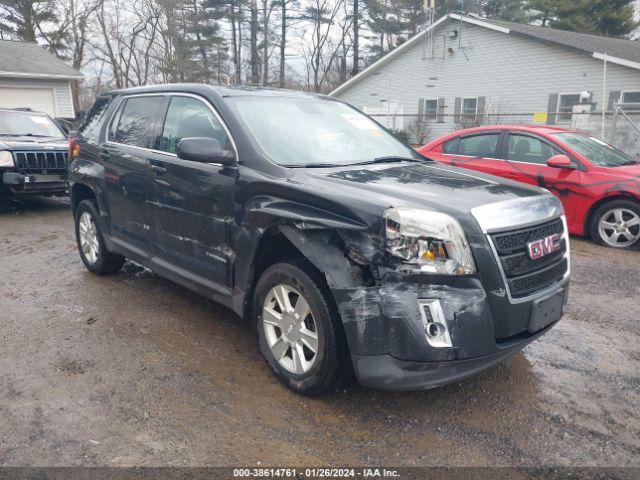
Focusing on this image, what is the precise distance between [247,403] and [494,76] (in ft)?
66.6

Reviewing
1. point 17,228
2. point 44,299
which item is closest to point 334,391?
point 44,299

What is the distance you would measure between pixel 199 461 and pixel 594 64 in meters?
19.7

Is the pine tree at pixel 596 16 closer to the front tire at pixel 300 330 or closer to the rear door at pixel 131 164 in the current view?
the rear door at pixel 131 164

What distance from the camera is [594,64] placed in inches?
702

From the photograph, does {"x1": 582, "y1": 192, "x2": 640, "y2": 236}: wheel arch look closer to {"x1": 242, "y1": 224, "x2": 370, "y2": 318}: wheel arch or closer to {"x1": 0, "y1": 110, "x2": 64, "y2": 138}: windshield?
{"x1": 242, "y1": 224, "x2": 370, "y2": 318}: wheel arch

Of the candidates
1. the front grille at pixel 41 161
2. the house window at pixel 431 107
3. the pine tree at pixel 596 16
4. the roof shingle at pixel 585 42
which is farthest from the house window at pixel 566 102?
the front grille at pixel 41 161

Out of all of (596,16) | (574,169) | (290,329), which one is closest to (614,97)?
(574,169)

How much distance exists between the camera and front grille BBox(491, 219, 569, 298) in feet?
8.95

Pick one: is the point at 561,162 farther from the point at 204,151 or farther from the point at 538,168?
the point at 204,151

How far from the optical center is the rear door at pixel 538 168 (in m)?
6.92

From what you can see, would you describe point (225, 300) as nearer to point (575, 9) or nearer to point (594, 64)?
point (594, 64)

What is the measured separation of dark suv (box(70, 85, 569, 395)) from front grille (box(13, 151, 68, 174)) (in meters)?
4.99

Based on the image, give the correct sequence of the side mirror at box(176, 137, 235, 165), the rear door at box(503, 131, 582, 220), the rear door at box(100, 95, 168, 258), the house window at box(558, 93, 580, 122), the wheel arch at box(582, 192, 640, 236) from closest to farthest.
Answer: the side mirror at box(176, 137, 235, 165), the rear door at box(100, 95, 168, 258), the wheel arch at box(582, 192, 640, 236), the rear door at box(503, 131, 582, 220), the house window at box(558, 93, 580, 122)

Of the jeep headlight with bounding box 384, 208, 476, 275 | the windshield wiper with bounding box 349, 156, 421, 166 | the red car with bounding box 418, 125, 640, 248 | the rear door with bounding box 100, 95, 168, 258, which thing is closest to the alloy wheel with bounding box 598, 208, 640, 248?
the red car with bounding box 418, 125, 640, 248
